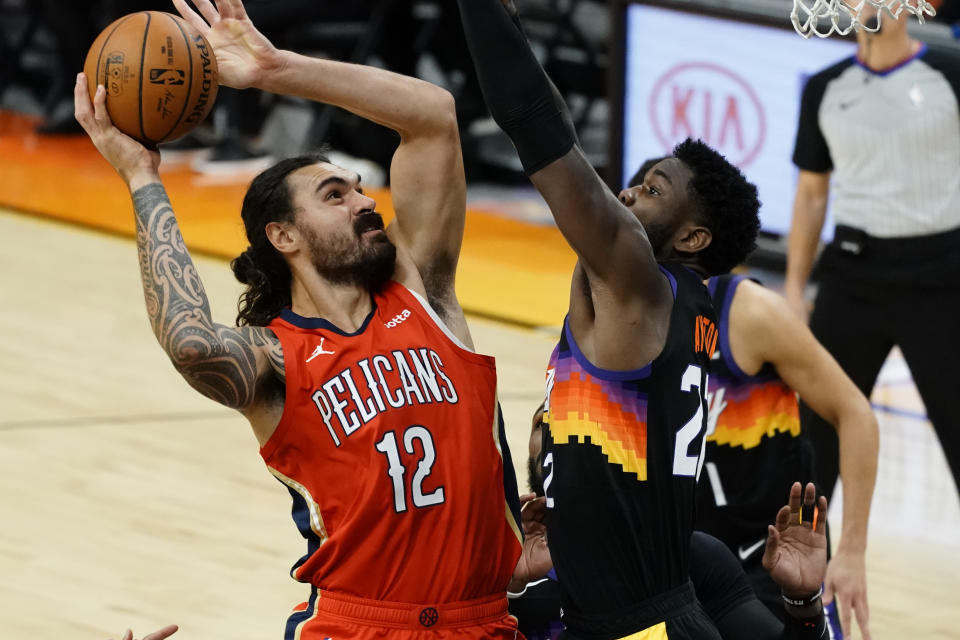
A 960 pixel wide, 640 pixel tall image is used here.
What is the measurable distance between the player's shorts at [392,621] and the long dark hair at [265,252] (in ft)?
2.47

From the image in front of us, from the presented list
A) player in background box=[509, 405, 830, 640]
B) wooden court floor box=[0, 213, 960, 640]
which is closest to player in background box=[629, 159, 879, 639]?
player in background box=[509, 405, 830, 640]

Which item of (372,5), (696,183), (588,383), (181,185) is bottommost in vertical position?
(181,185)

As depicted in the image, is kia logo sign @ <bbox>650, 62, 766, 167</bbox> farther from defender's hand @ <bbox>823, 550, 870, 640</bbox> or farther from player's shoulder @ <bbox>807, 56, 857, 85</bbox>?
defender's hand @ <bbox>823, 550, 870, 640</bbox>

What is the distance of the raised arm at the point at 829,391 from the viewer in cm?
454

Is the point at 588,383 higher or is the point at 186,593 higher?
the point at 588,383

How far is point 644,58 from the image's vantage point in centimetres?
1059

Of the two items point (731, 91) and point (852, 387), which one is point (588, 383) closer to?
point (852, 387)

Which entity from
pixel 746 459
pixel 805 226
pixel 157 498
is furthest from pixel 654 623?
pixel 157 498

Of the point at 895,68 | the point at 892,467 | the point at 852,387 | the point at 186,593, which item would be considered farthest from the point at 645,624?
the point at 892,467

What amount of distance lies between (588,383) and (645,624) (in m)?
0.55

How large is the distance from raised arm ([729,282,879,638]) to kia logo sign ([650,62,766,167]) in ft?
17.6

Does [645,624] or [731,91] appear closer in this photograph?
[645,624]

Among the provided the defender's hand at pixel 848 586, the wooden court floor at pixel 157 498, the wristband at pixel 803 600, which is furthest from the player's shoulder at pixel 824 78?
the wristband at pixel 803 600

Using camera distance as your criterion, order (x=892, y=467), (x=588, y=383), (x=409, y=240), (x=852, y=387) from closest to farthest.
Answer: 1. (x=588, y=383)
2. (x=409, y=240)
3. (x=852, y=387)
4. (x=892, y=467)
